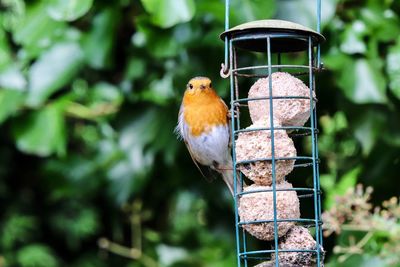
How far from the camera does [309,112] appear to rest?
4574 millimetres

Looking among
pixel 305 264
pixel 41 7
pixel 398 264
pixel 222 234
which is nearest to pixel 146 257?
pixel 222 234

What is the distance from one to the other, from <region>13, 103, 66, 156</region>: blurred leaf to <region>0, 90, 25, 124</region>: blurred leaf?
14 centimetres

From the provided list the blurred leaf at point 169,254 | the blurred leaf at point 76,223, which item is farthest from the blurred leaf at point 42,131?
the blurred leaf at point 76,223

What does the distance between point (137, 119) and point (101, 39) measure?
1.96ft

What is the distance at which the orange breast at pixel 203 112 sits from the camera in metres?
5.30

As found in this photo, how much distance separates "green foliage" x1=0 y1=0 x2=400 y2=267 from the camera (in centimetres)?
586

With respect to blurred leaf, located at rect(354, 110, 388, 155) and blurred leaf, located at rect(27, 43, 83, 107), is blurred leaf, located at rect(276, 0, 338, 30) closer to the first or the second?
blurred leaf, located at rect(354, 110, 388, 155)

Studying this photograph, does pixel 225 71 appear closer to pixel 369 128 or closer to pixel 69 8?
pixel 69 8

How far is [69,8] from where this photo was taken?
207 inches

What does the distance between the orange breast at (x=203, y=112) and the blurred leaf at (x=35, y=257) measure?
2511 mm

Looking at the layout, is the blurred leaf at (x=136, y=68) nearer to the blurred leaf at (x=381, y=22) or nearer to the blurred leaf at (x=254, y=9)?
the blurred leaf at (x=254, y=9)

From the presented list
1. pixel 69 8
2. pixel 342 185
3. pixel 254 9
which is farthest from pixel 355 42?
pixel 69 8

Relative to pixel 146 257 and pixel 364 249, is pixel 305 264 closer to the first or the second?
pixel 364 249

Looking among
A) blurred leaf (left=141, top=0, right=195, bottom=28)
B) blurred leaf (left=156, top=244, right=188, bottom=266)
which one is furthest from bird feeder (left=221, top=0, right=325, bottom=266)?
blurred leaf (left=156, top=244, right=188, bottom=266)
